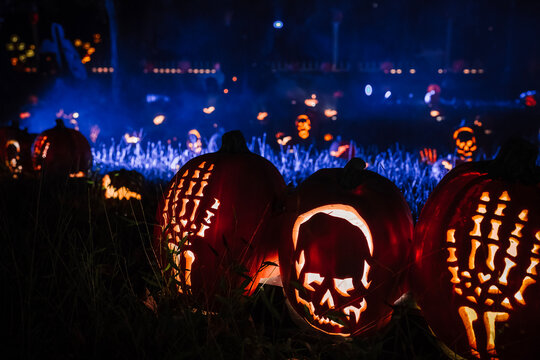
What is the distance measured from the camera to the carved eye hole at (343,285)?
204 centimetres

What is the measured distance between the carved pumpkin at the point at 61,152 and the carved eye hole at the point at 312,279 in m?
3.77

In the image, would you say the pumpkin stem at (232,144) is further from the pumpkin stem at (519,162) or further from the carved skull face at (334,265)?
the pumpkin stem at (519,162)

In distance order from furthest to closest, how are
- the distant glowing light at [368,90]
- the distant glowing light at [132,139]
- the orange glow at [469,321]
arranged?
the distant glowing light at [368,90] → the distant glowing light at [132,139] → the orange glow at [469,321]

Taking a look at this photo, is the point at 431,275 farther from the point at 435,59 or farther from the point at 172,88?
the point at 435,59

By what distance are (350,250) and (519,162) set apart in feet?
2.53

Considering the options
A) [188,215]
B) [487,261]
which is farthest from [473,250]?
[188,215]

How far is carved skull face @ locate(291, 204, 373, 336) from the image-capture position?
2.04m

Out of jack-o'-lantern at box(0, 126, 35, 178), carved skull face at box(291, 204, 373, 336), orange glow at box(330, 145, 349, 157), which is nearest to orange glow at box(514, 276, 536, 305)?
carved skull face at box(291, 204, 373, 336)

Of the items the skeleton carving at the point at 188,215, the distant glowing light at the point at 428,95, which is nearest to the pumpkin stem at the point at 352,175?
the skeleton carving at the point at 188,215

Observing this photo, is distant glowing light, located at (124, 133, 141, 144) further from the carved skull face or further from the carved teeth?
the carved teeth

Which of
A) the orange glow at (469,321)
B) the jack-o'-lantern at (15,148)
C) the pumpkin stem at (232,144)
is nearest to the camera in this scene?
the orange glow at (469,321)

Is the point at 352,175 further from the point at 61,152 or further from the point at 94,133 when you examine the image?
the point at 94,133

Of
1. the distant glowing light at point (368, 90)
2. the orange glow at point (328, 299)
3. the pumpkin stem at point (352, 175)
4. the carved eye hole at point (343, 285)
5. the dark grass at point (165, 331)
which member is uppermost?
the distant glowing light at point (368, 90)

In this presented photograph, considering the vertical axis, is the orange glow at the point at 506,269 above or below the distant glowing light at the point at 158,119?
below
